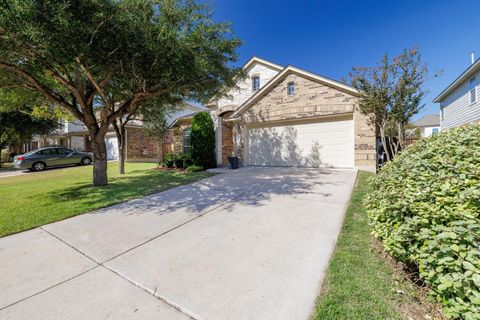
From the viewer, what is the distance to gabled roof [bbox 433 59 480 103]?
34.9 feet

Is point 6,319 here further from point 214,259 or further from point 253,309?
point 253,309

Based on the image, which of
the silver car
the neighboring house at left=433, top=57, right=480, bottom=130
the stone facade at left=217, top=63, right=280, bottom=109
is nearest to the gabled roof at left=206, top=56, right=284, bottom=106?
the stone facade at left=217, top=63, right=280, bottom=109

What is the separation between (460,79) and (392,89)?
10.0 metres

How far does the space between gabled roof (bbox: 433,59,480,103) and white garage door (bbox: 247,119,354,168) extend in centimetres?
811

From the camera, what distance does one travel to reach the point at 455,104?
551 inches

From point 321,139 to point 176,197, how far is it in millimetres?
7386

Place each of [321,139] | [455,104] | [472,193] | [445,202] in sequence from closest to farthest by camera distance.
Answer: [472,193], [445,202], [321,139], [455,104]

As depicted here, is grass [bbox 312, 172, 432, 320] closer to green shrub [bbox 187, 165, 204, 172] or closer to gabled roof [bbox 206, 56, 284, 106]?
green shrub [bbox 187, 165, 204, 172]

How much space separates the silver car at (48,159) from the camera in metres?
13.0

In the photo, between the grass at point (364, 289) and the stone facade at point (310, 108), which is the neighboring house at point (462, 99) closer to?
the stone facade at point (310, 108)

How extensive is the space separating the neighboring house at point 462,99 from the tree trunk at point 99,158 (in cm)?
1743

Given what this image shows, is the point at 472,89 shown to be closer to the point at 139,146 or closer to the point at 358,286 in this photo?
the point at 358,286

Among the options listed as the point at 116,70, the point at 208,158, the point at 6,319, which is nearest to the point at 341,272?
the point at 6,319

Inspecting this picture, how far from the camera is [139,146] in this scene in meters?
19.1
